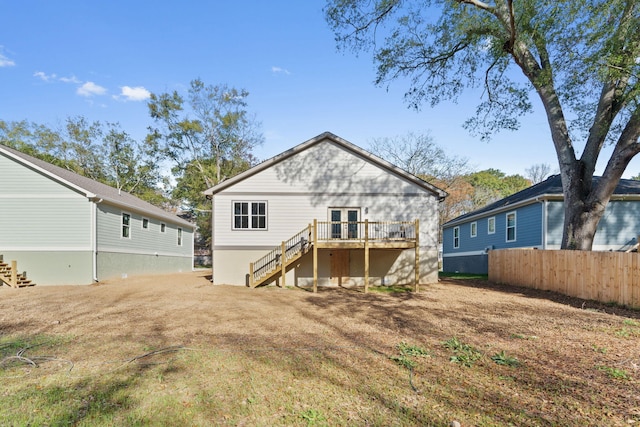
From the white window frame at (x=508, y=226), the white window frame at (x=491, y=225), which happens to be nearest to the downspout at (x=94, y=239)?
the white window frame at (x=508, y=226)

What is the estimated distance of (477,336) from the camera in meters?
6.44

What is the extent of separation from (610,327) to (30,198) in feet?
65.2

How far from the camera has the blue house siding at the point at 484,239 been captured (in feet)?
51.8

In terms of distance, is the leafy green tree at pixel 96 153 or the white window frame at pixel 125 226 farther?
the leafy green tree at pixel 96 153

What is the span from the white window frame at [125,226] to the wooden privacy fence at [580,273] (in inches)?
697

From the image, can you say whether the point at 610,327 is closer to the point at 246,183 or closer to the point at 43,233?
the point at 246,183

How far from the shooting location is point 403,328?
7.15 m

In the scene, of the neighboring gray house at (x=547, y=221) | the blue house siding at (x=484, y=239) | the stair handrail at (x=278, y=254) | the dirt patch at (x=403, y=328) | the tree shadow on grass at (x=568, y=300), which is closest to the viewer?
the dirt patch at (x=403, y=328)

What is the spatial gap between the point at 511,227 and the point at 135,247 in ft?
64.5

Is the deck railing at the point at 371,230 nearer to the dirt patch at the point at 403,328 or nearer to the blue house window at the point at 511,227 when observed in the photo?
the dirt patch at the point at 403,328

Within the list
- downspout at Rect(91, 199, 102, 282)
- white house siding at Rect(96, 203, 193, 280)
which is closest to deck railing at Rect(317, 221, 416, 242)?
downspout at Rect(91, 199, 102, 282)

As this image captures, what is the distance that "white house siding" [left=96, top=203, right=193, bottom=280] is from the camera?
1490 cm

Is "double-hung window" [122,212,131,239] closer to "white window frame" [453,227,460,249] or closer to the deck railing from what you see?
the deck railing

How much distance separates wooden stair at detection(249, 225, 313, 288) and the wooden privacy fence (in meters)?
8.38
